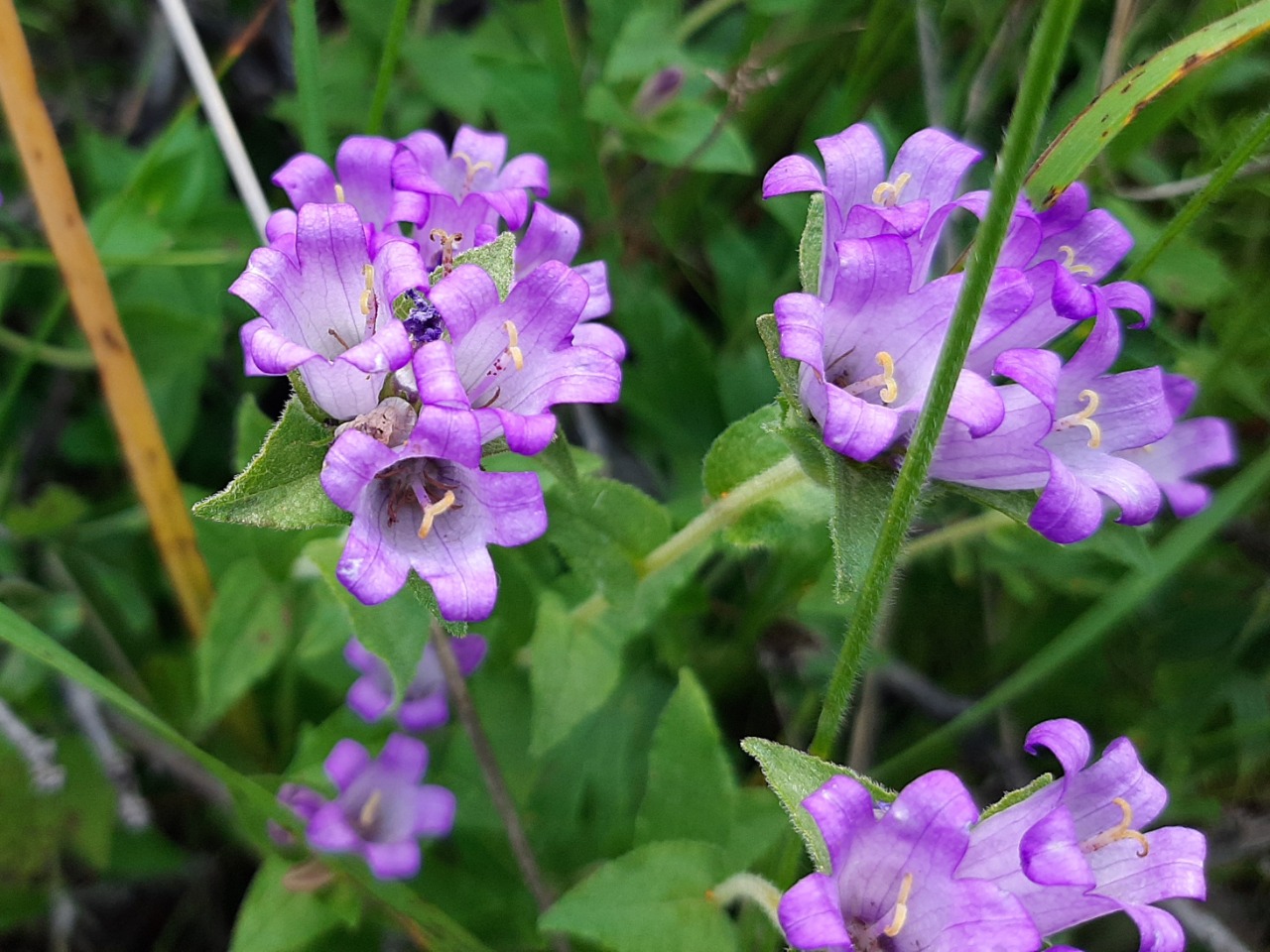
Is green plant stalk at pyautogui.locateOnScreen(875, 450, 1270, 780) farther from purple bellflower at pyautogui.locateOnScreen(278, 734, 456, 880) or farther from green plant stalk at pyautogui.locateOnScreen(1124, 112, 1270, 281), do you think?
purple bellflower at pyautogui.locateOnScreen(278, 734, 456, 880)

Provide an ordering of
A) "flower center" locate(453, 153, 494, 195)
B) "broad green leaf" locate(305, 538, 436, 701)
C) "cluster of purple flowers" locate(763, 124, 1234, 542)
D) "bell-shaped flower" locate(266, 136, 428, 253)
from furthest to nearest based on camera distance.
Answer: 1. "flower center" locate(453, 153, 494, 195)
2. "broad green leaf" locate(305, 538, 436, 701)
3. "bell-shaped flower" locate(266, 136, 428, 253)
4. "cluster of purple flowers" locate(763, 124, 1234, 542)

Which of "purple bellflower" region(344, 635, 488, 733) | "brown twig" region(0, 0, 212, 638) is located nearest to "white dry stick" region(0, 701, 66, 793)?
"brown twig" region(0, 0, 212, 638)

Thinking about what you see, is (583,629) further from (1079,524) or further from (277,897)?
(1079,524)

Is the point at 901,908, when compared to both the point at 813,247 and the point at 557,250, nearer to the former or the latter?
the point at 813,247

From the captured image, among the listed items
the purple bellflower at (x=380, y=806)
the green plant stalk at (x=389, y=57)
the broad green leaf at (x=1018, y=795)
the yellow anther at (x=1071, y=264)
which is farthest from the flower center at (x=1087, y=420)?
the purple bellflower at (x=380, y=806)

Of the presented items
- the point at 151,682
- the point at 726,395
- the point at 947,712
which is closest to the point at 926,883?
the point at 947,712

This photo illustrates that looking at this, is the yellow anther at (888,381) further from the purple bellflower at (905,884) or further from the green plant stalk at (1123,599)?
the green plant stalk at (1123,599)

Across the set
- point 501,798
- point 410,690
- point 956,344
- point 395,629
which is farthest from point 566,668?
point 956,344
